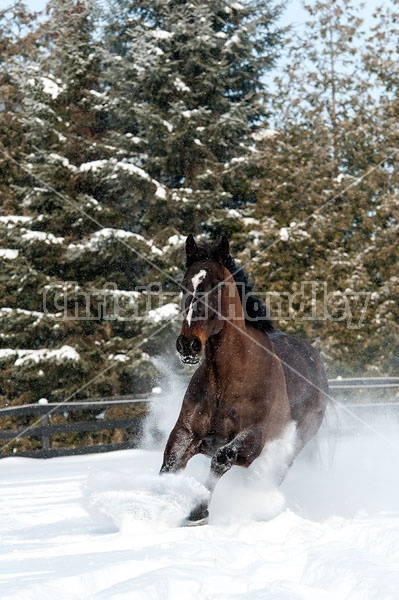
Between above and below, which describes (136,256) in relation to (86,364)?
above

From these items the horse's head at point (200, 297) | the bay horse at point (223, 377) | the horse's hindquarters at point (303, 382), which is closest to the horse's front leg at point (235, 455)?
the bay horse at point (223, 377)

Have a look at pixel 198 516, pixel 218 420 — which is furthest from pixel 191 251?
pixel 198 516

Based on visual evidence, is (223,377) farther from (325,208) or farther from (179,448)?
(325,208)

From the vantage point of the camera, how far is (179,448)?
246 inches

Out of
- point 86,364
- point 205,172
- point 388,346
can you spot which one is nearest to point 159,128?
point 205,172

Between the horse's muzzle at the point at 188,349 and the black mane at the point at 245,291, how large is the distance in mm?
849

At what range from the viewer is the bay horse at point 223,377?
5.96 meters

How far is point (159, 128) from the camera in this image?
19.5 meters

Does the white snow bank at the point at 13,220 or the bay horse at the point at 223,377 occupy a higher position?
the white snow bank at the point at 13,220

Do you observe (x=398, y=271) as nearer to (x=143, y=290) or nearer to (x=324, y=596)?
(x=143, y=290)

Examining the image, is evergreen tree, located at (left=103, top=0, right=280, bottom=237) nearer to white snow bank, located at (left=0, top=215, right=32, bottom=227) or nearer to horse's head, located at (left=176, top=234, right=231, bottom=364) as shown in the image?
white snow bank, located at (left=0, top=215, right=32, bottom=227)

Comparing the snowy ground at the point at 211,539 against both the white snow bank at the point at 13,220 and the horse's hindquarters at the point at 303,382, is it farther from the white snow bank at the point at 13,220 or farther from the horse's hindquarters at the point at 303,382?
the white snow bank at the point at 13,220

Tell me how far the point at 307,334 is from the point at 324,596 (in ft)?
51.1

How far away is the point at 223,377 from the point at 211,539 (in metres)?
1.38
